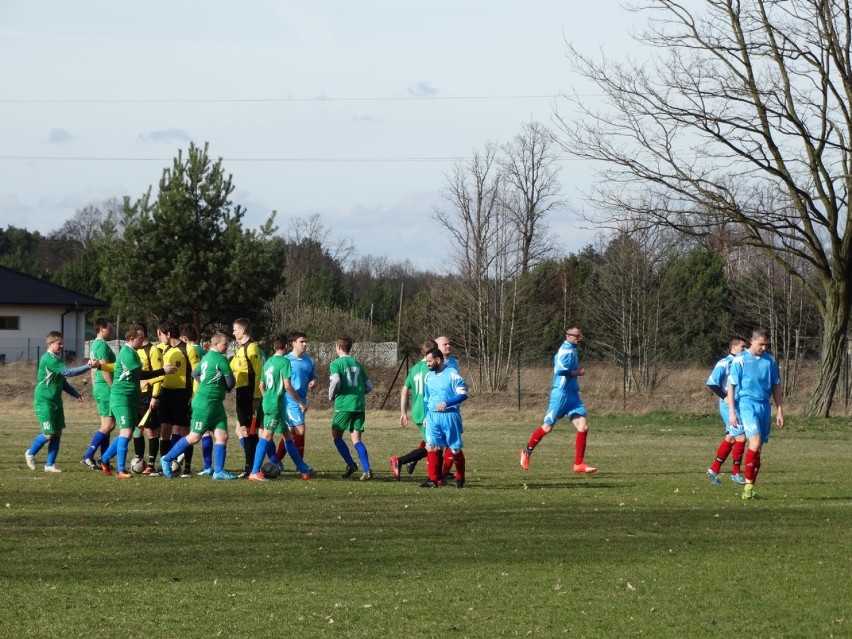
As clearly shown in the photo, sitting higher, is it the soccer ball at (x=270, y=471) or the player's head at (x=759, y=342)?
the player's head at (x=759, y=342)

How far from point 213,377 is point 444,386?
9.84ft

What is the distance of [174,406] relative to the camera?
52.1 feet

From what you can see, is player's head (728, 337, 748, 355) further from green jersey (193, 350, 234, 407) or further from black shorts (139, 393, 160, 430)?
black shorts (139, 393, 160, 430)

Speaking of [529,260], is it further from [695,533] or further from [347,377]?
[695,533]

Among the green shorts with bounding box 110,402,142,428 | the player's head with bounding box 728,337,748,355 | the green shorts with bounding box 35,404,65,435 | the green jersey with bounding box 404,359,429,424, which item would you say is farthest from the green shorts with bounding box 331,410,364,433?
the player's head with bounding box 728,337,748,355

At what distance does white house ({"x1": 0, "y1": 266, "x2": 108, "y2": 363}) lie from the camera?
200ft

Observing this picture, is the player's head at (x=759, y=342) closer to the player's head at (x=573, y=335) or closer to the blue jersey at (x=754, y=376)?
the blue jersey at (x=754, y=376)

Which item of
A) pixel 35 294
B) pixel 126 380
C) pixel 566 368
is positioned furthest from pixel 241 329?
pixel 35 294

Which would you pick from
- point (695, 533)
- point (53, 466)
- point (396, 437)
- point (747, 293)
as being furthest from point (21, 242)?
point (695, 533)

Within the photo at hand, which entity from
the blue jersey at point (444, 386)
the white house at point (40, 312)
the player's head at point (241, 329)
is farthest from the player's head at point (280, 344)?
the white house at point (40, 312)

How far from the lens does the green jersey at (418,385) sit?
51.8 feet

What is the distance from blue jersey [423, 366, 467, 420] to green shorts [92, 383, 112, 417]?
4.95 m

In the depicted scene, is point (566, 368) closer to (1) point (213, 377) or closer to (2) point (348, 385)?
(2) point (348, 385)

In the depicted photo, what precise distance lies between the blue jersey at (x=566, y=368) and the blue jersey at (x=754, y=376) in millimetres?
2859
